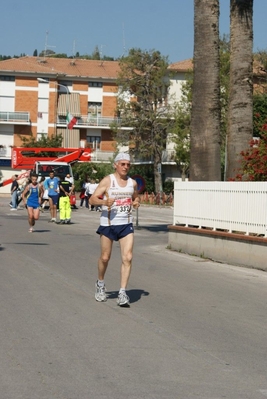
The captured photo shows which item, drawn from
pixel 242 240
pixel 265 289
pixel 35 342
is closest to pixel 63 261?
pixel 242 240

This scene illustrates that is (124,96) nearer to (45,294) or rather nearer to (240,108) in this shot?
(240,108)

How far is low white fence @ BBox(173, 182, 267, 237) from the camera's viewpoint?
51.8 ft

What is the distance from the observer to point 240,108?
20.4m

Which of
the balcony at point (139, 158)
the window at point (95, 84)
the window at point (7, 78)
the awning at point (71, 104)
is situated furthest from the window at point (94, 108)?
the window at point (7, 78)

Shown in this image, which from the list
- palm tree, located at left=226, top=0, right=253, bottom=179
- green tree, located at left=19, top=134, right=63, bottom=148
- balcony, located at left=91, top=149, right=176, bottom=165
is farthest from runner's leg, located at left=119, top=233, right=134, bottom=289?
green tree, located at left=19, top=134, right=63, bottom=148

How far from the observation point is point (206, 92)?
68.1ft

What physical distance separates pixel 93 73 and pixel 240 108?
68.8m

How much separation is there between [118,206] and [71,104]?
252 feet

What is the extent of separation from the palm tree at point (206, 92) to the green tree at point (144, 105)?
49030mm

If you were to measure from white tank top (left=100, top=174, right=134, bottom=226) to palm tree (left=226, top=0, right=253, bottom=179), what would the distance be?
9.98 meters

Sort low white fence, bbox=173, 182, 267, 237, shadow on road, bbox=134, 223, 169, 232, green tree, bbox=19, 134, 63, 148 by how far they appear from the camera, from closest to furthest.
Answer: low white fence, bbox=173, 182, 267, 237 → shadow on road, bbox=134, 223, 169, 232 → green tree, bbox=19, 134, 63, 148

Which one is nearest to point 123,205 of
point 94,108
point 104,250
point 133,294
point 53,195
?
point 104,250

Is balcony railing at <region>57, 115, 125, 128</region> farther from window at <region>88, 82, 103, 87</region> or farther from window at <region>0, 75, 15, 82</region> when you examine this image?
window at <region>0, 75, 15, 82</region>

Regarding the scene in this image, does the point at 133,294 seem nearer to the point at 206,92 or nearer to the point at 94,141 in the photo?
the point at 206,92
